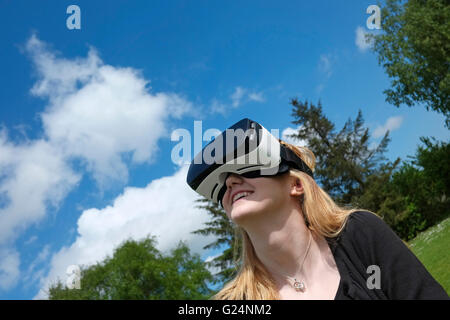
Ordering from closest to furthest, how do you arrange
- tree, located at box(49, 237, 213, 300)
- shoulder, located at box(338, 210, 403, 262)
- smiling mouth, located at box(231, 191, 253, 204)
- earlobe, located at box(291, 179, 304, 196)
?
shoulder, located at box(338, 210, 403, 262)
smiling mouth, located at box(231, 191, 253, 204)
earlobe, located at box(291, 179, 304, 196)
tree, located at box(49, 237, 213, 300)

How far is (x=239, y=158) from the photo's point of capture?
249 centimetres

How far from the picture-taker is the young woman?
225 centimetres

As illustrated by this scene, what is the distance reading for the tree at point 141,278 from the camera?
3462 cm

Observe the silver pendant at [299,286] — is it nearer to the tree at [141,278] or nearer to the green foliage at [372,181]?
the green foliage at [372,181]

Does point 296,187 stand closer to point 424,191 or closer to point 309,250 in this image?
point 309,250

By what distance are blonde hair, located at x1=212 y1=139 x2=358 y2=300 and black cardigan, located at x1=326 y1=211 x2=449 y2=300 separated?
0.07 m

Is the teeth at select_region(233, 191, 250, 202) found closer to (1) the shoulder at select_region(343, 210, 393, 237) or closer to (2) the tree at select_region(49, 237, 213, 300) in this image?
(1) the shoulder at select_region(343, 210, 393, 237)

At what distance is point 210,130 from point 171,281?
33619 mm

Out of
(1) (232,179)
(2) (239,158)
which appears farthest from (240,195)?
(2) (239,158)

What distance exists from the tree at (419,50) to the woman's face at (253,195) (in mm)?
22344

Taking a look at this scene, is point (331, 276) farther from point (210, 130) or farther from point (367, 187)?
point (367, 187)

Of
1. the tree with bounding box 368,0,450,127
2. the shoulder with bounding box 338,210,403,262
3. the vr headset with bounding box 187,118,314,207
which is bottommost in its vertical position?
the shoulder with bounding box 338,210,403,262

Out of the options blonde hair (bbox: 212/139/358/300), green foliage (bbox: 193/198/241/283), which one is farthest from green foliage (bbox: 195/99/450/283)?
blonde hair (bbox: 212/139/358/300)

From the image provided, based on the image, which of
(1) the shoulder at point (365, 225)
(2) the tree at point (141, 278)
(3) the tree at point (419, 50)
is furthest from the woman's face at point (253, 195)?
(2) the tree at point (141, 278)
